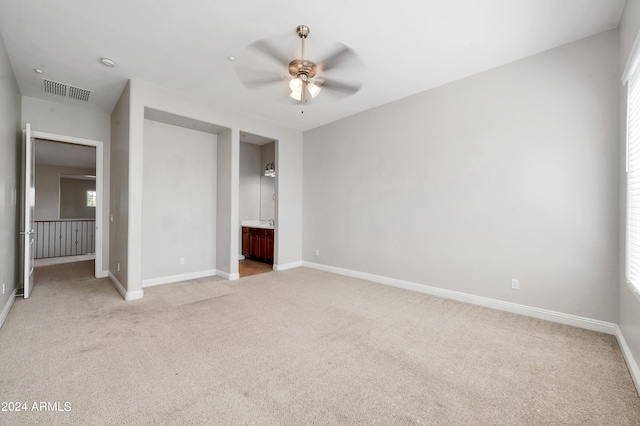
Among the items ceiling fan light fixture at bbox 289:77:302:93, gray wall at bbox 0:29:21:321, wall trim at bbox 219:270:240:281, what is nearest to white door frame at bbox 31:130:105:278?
gray wall at bbox 0:29:21:321

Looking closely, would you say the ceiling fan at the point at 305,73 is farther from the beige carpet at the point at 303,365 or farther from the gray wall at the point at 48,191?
the gray wall at the point at 48,191

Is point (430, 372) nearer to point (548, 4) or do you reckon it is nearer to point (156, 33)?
point (548, 4)

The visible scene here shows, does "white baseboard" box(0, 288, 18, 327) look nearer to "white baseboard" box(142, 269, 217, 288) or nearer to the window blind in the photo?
"white baseboard" box(142, 269, 217, 288)

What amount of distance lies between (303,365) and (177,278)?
3500 mm

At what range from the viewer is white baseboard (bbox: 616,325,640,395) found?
1961mm

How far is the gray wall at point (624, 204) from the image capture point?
2088 millimetres

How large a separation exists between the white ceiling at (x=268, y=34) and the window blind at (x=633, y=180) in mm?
936

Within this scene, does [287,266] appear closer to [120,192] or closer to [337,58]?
[120,192]

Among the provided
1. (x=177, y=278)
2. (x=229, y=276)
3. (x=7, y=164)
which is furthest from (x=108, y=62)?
(x=229, y=276)

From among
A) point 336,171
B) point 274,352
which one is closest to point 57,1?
point 274,352

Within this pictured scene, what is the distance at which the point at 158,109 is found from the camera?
4.03 meters

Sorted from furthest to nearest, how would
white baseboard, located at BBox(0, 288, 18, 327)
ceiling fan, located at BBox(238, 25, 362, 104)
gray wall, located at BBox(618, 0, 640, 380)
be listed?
white baseboard, located at BBox(0, 288, 18, 327) → ceiling fan, located at BBox(238, 25, 362, 104) → gray wall, located at BBox(618, 0, 640, 380)

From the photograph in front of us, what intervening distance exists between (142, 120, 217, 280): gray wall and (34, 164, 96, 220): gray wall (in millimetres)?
7787

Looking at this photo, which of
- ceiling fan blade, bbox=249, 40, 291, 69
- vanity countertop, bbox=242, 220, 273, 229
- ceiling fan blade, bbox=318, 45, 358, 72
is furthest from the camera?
vanity countertop, bbox=242, 220, 273, 229
